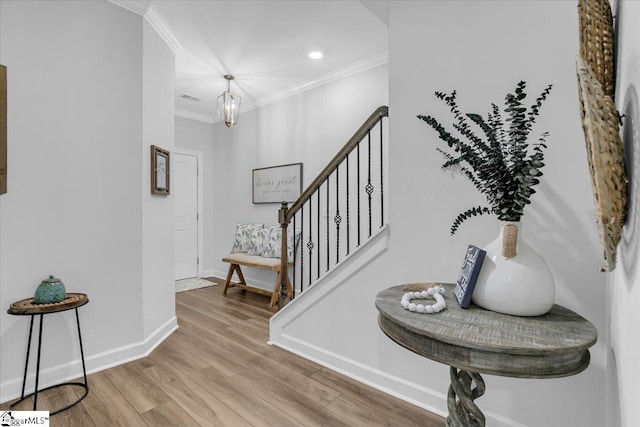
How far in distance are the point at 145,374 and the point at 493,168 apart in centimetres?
249

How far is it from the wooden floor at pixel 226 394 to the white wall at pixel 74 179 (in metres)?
0.29

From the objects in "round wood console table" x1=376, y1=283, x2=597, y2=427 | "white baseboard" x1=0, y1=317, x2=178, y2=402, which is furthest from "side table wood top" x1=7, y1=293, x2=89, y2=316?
"round wood console table" x1=376, y1=283, x2=597, y2=427

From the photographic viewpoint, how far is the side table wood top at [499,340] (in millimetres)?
859

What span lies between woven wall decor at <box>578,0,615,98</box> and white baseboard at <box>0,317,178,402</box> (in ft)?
9.93

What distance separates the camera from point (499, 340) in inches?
34.8

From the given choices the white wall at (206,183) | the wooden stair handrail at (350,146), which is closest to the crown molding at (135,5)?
the wooden stair handrail at (350,146)

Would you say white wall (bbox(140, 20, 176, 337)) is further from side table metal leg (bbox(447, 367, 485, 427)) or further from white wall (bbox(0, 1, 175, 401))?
side table metal leg (bbox(447, 367, 485, 427))

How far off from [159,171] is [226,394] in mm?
1849

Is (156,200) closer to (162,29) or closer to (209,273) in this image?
(162,29)

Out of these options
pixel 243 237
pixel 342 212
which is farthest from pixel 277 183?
pixel 342 212

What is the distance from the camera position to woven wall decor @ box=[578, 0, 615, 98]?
0.75 meters

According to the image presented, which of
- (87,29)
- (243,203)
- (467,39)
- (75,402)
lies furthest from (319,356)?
(243,203)

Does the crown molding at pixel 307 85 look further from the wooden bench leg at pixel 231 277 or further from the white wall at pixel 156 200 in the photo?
the wooden bench leg at pixel 231 277

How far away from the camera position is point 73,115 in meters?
2.20
